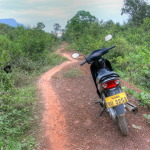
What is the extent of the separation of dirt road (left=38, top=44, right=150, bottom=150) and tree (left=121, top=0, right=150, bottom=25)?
30.4 metres

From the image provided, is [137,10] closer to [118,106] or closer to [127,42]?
[127,42]

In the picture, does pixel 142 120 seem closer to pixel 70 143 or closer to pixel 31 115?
pixel 70 143

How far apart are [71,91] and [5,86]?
2188 millimetres

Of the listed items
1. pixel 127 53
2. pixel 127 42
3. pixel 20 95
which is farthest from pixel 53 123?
pixel 127 42

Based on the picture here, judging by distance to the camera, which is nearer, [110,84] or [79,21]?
[110,84]

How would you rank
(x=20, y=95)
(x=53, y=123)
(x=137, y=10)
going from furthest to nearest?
1. (x=137, y=10)
2. (x=20, y=95)
3. (x=53, y=123)

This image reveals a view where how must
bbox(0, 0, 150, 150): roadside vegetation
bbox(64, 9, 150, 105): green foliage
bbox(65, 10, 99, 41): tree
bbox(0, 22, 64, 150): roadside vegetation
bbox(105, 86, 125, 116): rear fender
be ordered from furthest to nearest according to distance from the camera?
bbox(65, 10, 99, 41): tree, bbox(64, 9, 150, 105): green foliage, bbox(0, 0, 150, 150): roadside vegetation, bbox(0, 22, 64, 150): roadside vegetation, bbox(105, 86, 125, 116): rear fender

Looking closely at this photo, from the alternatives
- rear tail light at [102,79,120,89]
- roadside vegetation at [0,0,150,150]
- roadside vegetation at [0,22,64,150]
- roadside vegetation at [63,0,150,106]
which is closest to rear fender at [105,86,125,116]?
rear tail light at [102,79,120,89]

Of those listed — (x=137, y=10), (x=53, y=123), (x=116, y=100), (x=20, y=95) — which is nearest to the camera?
(x=116, y=100)

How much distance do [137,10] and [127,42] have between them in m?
22.9

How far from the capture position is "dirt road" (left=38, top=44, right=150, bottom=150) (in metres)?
3.34

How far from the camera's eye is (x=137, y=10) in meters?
33.1

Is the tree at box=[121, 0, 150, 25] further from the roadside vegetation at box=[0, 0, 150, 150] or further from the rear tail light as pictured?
the rear tail light

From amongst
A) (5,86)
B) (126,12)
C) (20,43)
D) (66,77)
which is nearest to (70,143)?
(5,86)
